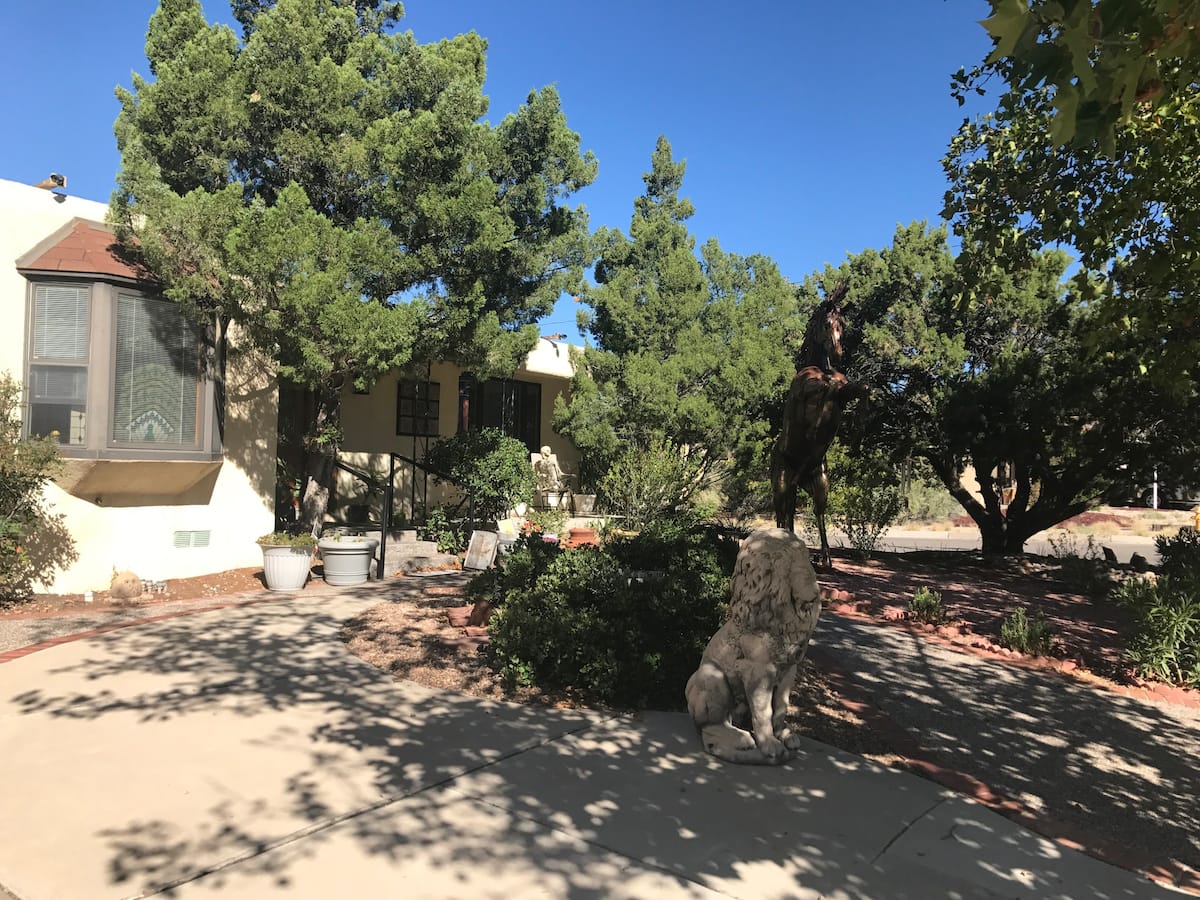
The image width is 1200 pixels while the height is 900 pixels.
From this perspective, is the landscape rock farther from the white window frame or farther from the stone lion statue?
the stone lion statue

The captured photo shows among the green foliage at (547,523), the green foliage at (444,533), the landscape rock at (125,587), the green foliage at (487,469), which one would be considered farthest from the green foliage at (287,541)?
the green foliage at (487,469)

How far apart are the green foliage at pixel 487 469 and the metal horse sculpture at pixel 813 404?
209 inches

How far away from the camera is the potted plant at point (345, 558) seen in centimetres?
1006

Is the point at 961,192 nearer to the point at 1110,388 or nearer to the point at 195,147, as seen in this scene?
the point at 1110,388

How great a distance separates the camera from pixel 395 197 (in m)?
9.35

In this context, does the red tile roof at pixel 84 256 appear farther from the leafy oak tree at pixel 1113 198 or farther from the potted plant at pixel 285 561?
the leafy oak tree at pixel 1113 198

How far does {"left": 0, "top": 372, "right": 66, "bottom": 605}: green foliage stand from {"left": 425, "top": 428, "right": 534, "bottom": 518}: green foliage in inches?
226

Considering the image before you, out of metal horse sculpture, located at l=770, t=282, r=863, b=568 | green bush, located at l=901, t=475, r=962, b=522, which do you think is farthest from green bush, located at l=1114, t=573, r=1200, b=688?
green bush, located at l=901, t=475, r=962, b=522

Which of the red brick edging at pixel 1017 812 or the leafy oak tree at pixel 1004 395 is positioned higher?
the leafy oak tree at pixel 1004 395

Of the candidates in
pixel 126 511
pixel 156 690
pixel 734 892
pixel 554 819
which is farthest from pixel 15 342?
pixel 734 892

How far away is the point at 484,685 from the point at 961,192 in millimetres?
7374

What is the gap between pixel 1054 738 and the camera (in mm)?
5078

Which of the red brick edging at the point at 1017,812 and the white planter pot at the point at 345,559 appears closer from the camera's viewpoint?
the red brick edging at the point at 1017,812

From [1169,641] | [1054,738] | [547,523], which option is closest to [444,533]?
[547,523]
